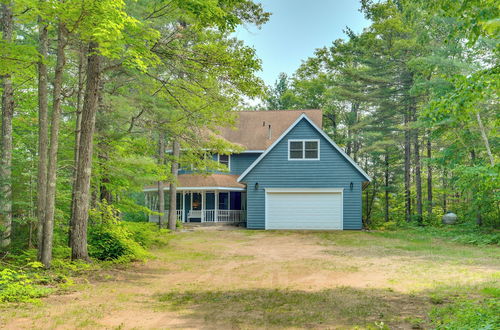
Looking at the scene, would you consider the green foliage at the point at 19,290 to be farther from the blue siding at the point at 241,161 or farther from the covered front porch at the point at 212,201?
the blue siding at the point at 241,161

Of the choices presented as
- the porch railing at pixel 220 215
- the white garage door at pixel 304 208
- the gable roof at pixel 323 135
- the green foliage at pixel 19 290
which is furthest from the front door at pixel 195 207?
the green foliage at pixel 19 290

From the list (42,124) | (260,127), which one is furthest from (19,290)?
(260,127)

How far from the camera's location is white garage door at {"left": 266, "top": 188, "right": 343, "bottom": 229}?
2138 cm

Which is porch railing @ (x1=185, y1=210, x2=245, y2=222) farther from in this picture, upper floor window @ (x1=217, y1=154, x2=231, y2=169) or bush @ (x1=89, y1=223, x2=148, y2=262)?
bush @ (x1=89, y1=223, x2=148, y2=262)

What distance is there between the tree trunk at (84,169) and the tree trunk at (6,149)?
1483 millimetres

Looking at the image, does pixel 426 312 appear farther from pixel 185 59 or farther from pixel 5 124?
pixel 5 124

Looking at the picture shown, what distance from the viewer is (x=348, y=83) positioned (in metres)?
29.3

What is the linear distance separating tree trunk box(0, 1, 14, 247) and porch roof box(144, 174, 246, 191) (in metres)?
14.4

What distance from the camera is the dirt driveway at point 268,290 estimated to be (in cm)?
539

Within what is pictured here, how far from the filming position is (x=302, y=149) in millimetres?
21859

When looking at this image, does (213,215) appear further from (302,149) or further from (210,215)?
(302,149)

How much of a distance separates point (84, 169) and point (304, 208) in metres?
14.2

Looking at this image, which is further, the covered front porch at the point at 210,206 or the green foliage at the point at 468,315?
the covered front porch at the point at 210,206

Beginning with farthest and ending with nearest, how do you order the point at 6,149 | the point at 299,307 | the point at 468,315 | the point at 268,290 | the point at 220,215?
the point at 220,215 < the point at 6,149 < the point at 268,290 < the point at 299,307 < the point at 468,315
